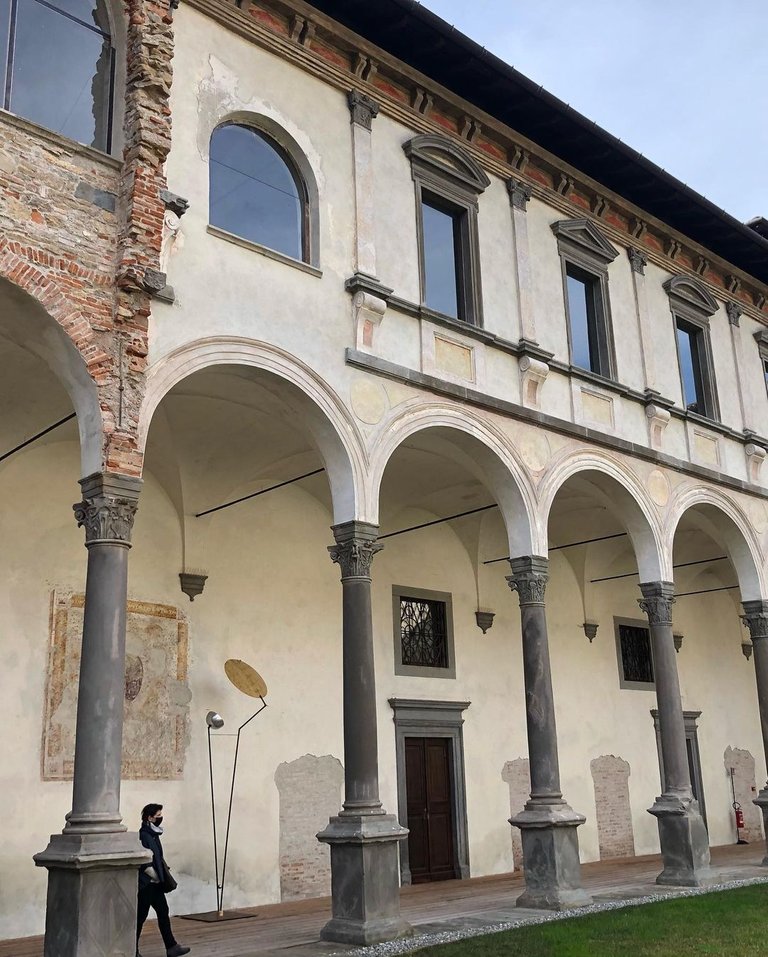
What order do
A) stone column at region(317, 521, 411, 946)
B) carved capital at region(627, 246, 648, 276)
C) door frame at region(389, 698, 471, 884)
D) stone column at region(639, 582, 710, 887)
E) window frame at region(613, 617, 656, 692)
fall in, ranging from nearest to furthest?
stone column at region(317, 521, 411, 946), stone column at region(639, 582, 710, 887), door frame at region(389, 698, 471, 884), carved capital at region(627, 246, 648, 276), window frame at region(613, 617, 656, 692)

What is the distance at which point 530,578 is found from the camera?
11742mm

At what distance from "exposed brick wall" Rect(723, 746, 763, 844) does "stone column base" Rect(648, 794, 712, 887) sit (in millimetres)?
7730

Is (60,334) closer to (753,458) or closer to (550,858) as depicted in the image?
(550,858)

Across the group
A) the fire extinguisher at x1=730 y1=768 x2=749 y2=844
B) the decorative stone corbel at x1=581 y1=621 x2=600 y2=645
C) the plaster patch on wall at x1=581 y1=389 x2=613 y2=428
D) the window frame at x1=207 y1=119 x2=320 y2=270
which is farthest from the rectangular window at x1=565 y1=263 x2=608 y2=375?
the fire extinguisher at x1=730 y1=768 x2=749 y2=844

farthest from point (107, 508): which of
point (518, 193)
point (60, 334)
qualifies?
point (518, 193)

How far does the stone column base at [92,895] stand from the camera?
700 centimetres

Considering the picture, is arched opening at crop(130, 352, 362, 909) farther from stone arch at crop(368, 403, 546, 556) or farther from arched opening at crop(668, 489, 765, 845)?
arched opening at crop(668, 489, 765, 845)

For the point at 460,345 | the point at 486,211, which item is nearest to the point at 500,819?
the point at 460,345

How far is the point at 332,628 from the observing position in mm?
13469

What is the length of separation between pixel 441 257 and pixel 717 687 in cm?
1176

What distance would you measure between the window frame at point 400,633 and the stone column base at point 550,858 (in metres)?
3.66

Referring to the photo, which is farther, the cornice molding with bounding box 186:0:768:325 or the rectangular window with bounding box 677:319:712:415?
the rectangular window with bounding box 677:319:712:415

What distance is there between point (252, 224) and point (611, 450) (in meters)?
5.68

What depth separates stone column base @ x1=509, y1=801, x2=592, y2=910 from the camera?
34.7 feet
